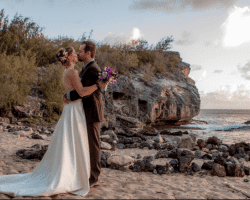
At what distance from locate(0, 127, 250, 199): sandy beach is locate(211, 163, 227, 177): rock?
0.44 ft

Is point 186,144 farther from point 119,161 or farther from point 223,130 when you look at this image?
point 223,130

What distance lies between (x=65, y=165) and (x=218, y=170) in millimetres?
4095

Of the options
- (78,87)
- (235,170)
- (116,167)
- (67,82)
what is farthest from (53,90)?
(235,170)

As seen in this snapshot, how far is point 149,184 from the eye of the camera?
4430 millimetres

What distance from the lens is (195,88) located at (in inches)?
897

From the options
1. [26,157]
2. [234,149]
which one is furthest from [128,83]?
[26,157]

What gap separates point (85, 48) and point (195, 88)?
68.2 feet

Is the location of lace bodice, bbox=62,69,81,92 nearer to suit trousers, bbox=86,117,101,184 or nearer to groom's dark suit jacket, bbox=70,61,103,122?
groom's dark suit jacket, bbox=70,61,103,122

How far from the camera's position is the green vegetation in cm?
1233

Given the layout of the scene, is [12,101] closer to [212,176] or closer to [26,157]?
[26,157]

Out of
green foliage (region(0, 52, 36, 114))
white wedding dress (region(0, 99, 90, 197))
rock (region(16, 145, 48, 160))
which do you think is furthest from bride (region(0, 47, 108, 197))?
green foliage (region(0, 52, 36, 114))

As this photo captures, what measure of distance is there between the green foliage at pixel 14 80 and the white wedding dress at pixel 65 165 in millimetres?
9526

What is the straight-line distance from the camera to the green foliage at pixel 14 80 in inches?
469

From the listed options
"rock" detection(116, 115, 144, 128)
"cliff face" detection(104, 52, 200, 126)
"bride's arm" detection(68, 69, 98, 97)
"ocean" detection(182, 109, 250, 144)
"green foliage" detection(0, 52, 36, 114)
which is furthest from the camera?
"cliff face" detection(104, 52, 200, 126)
